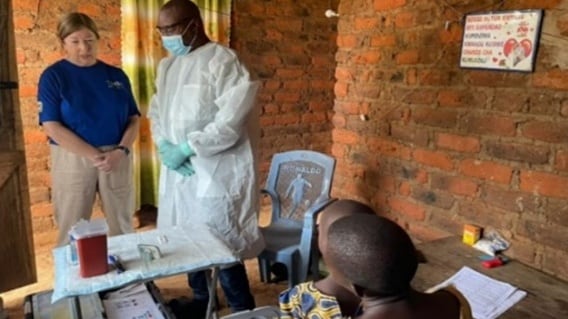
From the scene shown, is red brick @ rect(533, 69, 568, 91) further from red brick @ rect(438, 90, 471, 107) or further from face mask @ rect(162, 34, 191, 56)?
face mask @ rect(162, 34, 191, 56)

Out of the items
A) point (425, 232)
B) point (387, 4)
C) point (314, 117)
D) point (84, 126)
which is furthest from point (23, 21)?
point (425, 232)

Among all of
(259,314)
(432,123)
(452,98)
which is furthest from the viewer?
(432,123)

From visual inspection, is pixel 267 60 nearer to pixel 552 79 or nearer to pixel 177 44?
pixel 177 44

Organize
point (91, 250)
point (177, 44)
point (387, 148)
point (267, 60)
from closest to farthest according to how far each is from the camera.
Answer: point (91, 250) < point (177, 44) < point (387, 148) < point (267, 60)

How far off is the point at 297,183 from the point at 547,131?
1.31 m

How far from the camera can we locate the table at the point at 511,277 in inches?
54.2

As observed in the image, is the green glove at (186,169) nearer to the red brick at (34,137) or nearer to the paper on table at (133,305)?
the paper on table at (133,305)

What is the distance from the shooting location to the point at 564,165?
1637 mm

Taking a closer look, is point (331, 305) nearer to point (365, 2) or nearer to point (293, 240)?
point (293, 240)

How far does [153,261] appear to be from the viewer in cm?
139

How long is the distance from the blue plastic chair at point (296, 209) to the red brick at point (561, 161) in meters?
1.02

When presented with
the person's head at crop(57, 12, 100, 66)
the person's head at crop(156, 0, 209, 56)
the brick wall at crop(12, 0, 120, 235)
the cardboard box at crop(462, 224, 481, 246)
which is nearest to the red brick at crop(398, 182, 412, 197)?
the cardboard box at crop(462, 224, 481, 246)

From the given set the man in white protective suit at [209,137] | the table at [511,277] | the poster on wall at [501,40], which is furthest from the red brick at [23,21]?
the table at [511,277]

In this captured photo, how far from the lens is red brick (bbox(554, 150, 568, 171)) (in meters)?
1.63
